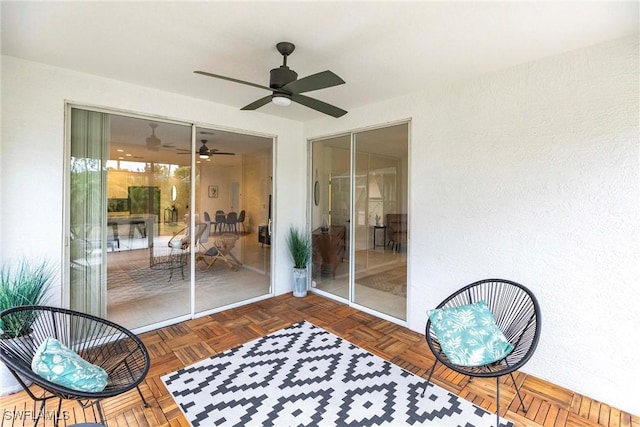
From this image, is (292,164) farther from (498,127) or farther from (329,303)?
(498,127)

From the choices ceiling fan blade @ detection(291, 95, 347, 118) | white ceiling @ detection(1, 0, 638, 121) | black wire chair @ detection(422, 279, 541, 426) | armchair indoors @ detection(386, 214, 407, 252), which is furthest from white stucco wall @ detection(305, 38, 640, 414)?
ceiling fan blade @ detection(291, 95, 347, 118)

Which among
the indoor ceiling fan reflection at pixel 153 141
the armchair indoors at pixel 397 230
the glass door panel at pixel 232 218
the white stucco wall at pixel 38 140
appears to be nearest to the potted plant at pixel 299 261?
the glass door panel at pixel 232 218

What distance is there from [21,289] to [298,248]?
9.21 ft

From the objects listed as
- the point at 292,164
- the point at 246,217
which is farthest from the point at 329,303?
the point at 292,164

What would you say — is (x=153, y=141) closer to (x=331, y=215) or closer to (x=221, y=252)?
(x=221, y=252)

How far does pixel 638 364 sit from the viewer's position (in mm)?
1986

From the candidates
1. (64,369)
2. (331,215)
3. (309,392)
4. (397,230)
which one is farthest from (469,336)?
(331,215)

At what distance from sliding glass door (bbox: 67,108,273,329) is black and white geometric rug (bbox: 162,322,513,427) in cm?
126

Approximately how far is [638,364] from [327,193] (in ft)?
11.0

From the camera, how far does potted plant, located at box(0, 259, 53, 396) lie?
205cm

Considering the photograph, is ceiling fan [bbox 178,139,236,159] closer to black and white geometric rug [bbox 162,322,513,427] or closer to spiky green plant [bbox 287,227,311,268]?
spiky green plant [bbox 287,227,311,268]

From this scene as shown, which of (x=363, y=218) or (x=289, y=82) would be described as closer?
(x=289, y=82)

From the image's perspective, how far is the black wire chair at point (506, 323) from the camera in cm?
181

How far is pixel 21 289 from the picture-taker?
216 centimetres
